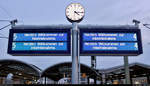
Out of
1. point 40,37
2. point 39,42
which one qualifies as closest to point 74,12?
point 40,37

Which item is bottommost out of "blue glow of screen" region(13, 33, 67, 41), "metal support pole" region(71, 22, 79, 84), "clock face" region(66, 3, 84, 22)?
"metal support pole" region(71, 22, 79, 84)

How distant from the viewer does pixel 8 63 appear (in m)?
35.0

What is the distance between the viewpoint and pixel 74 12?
1416 centimetres

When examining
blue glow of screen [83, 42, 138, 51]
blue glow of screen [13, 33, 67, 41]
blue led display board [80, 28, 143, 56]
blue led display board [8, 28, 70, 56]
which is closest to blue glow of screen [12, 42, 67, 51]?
blue led display board [8, 28, 70, 56]

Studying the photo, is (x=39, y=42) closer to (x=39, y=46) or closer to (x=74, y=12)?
(x=39, y=46)

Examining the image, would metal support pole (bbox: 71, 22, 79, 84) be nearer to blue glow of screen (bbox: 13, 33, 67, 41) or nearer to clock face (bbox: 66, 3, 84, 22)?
blue glow of screen (bbox: 13, 33, 67, 41)

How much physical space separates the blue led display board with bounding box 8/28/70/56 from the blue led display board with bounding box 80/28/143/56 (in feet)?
4.56

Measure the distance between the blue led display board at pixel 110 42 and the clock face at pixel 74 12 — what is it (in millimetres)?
1060

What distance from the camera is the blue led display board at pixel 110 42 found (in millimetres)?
13523

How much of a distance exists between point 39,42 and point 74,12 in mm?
3575

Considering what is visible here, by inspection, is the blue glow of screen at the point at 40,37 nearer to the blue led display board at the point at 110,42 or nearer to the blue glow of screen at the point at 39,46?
the blue glow of screen at the point at 39,46

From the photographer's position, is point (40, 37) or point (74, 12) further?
point (74, 12)

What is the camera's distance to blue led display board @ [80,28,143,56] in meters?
13.5

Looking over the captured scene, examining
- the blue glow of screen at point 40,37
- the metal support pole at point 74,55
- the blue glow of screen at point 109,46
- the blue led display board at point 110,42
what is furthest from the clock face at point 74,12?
the blue glow of screen at point 109,46
